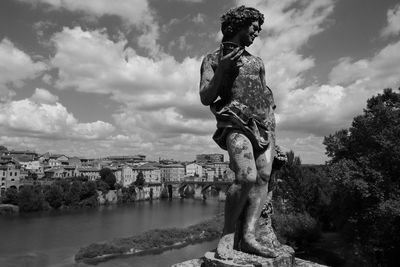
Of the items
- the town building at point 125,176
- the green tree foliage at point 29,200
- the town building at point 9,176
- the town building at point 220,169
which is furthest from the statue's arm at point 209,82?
the town building at point 220,169

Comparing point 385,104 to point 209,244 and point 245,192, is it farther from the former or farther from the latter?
point 209,244

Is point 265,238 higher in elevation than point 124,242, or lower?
higher

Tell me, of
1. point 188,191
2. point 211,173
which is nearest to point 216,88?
point 188,191

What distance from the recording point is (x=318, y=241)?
93.0ft

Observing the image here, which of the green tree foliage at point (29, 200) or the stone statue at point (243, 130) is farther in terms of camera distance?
the green tree foliage at point (29, 200)

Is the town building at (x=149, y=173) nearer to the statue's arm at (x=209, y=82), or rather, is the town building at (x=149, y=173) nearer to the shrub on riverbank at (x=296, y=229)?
the shrub on riverbank at (x=296, y=229)

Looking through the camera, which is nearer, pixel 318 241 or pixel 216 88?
pixel 216 88

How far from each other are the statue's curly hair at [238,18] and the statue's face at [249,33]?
4 centimetres

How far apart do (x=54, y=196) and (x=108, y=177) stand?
62.3 ft

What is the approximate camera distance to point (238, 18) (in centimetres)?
399

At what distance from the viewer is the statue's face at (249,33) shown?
4.05 metres

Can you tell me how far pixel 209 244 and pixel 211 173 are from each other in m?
102

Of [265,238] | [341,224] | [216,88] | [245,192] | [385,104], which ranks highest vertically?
[385,104]

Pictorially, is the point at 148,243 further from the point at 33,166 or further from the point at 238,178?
the point at 33,166
